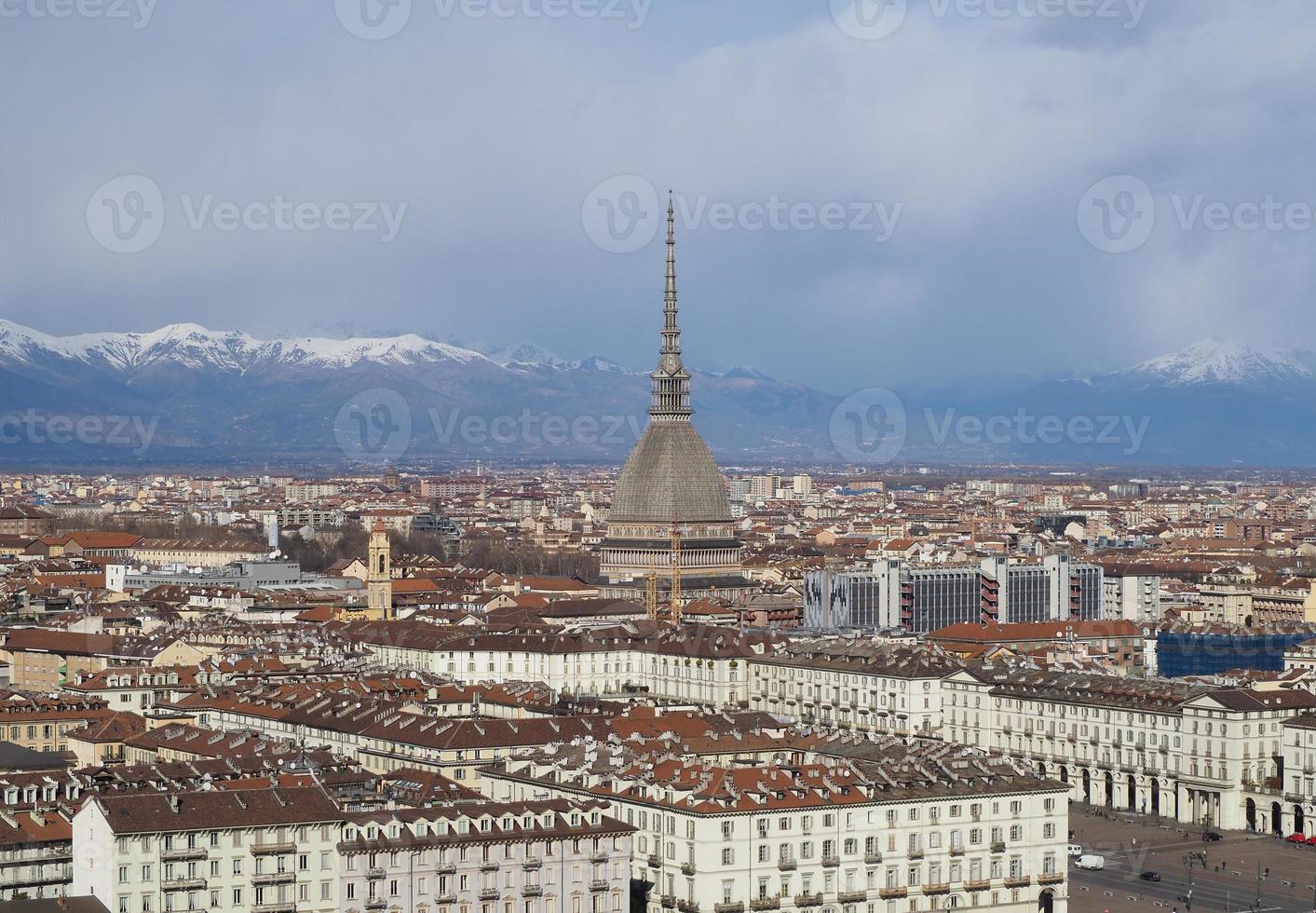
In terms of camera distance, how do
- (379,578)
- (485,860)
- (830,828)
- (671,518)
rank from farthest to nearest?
(671,518) → (379,578) → (830,828) → (485,860)

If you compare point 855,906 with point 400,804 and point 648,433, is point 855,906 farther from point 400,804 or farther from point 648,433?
point 648,433

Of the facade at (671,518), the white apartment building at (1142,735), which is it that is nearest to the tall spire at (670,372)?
the facade at (671,518)

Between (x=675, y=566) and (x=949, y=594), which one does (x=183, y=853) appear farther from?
(x=949, y=594)

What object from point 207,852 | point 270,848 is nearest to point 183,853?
point 207,852

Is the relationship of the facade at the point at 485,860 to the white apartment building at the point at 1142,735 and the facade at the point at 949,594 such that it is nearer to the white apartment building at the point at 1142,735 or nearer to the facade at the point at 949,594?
the white apartment building at the point at 1142,735

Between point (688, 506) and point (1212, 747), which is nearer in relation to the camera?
point (1212, 747)

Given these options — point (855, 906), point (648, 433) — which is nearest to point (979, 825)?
point (855, 906)
